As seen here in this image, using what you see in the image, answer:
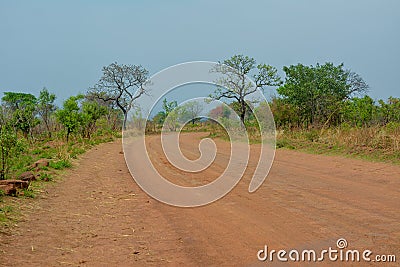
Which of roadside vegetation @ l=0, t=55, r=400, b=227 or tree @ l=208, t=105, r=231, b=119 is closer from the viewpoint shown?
roadside vegetation @ l=0, t=55, r=400, b=227

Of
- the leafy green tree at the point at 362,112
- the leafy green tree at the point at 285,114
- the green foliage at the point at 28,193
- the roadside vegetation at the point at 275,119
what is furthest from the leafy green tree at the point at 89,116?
the green foliage at the point at 28,193

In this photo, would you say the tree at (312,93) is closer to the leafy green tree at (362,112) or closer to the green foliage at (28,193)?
the leafy green tree at (362,112)

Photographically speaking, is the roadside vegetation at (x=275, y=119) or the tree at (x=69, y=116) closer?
the roadside vegetation at (x=275, y=119)

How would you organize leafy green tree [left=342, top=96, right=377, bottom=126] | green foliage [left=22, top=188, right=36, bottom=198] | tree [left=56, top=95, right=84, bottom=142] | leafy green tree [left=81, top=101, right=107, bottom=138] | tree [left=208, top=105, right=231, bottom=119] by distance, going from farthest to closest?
leafy green tree [left=81, top=101, right=107, bottom=138], tree [left=56, top=95, right=84, bottom=142], tree [left=208, top=105, right=231, bottom=119], leafy green tree [left=342, top=96, right=377, bottom=126], green foliage [left=22, top=188, right=36, bottom=198]

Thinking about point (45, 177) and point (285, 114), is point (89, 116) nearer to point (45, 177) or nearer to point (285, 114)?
point (285, 114)

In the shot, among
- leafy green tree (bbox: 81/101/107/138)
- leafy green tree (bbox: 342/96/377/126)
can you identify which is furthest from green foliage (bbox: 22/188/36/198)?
leafy green tree (bbox: 81/101/107/138)

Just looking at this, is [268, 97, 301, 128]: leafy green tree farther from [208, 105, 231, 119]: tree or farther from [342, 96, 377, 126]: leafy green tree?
[342, 96, 377, 126]: leafy green tree

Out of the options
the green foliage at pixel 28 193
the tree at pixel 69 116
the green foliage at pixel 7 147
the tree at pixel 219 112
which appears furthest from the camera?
the tree at pixel 69 116

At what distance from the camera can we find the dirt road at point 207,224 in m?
4.70

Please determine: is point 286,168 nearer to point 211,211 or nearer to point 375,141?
point 375,141

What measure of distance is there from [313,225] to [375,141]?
31.3ft

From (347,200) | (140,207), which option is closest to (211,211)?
(140,207)

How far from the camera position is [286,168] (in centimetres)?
1194

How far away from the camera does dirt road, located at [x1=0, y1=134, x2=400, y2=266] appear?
15.4 feet
